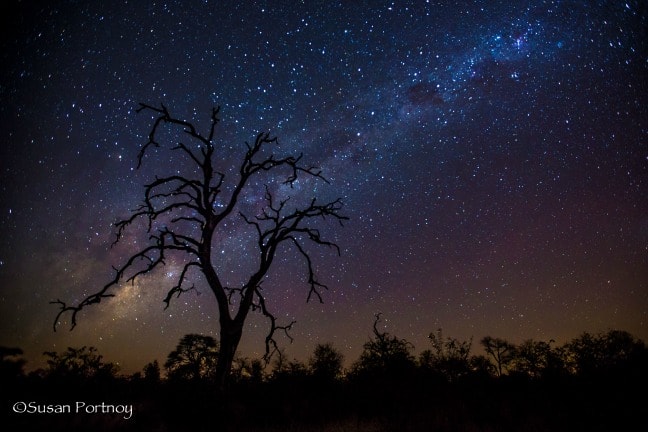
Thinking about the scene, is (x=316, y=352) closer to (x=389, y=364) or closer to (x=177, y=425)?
(x=389, y=364)

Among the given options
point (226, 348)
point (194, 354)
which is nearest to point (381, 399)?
point (226, 348)

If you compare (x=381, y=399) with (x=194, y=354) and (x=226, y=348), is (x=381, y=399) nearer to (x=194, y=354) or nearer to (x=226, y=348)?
(x=226, y=348)

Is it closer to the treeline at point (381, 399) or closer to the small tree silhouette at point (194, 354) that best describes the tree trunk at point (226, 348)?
the treeline at point (381, 399)

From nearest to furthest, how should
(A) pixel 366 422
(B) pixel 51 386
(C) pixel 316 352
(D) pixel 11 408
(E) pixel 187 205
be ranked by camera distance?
(D) pixel 11 408, (A) pixel 366 422, (B) pixel 51 386, (E) pixel 187 205, (C) pixel 316 352

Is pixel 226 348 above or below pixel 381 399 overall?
above

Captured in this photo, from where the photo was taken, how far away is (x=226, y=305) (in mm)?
9586

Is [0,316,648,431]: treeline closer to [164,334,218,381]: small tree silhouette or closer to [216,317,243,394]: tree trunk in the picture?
[216,317,243,394]: tree trunk

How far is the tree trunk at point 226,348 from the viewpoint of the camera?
351 inches

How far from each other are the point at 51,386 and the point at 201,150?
828cm

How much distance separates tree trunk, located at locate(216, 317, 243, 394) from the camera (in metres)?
8.92

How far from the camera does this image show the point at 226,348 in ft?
30.2

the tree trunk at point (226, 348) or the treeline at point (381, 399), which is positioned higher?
the tree trunk at point (226, 348)

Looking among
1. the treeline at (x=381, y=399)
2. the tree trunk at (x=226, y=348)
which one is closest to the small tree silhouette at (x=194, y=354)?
the treeline at (x=381, y=399)

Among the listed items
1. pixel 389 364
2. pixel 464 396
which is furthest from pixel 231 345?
pixel 389 364
